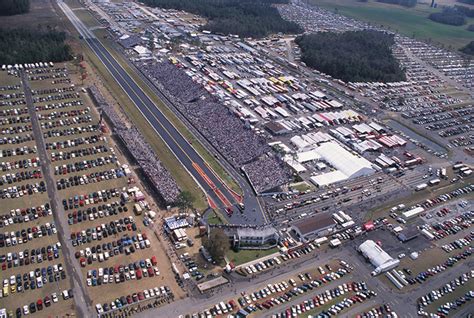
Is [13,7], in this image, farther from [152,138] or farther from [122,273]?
[122,273]

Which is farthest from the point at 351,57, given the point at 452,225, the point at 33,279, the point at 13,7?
the point at 13,7

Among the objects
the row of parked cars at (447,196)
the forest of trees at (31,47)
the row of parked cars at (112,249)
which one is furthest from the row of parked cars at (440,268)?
the forest of trees at (31,47)

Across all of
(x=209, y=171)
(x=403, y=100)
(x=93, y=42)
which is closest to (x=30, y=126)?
(x=209, y=171)

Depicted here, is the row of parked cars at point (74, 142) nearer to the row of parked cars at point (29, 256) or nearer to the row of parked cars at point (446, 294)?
the row of parked cars at point (29, 256)

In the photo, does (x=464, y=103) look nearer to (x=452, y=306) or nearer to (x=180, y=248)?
(x=452, y=306)

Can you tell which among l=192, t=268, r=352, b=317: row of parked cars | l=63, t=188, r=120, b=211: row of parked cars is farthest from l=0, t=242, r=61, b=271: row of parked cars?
l=192, t=268, r=352, b=317: row of parked cars
